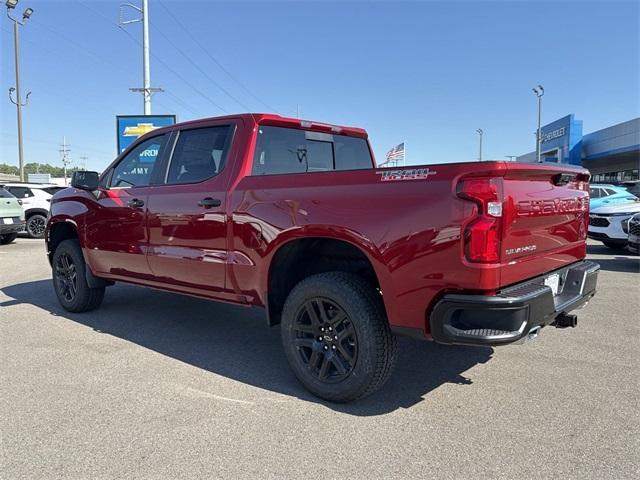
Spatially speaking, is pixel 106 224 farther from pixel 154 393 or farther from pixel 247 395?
pixel 247 395

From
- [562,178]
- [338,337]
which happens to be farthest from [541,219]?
[338,337]

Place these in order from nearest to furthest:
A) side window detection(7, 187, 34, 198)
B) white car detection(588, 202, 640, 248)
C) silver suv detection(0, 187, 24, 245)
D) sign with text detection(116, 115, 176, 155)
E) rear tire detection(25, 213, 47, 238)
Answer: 1. white car detection(588, 202, 640, 248)
2. silver suv detection(0, 187, 24, 245)
3. side window detection(7, 187, 34, 198)
4. rear tire detection(25, 213, 47, 238)
5. sign with text detection(116, 115, 176, 155)

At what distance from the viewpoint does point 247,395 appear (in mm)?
3496

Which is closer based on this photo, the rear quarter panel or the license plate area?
the rear quarter panel

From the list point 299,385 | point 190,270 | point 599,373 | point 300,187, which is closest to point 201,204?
point 190,270

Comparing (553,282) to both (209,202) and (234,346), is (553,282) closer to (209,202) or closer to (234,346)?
(209,202)

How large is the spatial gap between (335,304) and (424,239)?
0.81 metres

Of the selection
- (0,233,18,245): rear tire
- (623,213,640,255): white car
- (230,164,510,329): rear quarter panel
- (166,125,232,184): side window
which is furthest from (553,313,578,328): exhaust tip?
(0,233,18,245): rear tire

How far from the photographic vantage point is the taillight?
2.64 metres

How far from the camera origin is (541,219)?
3.13m

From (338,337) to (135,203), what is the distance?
256 centimetres

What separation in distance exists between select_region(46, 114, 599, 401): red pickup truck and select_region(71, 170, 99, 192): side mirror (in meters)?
0.02

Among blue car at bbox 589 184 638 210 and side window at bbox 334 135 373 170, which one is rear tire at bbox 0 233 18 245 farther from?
blue car at bbox 589 184 638 210

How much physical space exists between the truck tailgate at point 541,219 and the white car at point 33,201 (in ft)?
49.0
